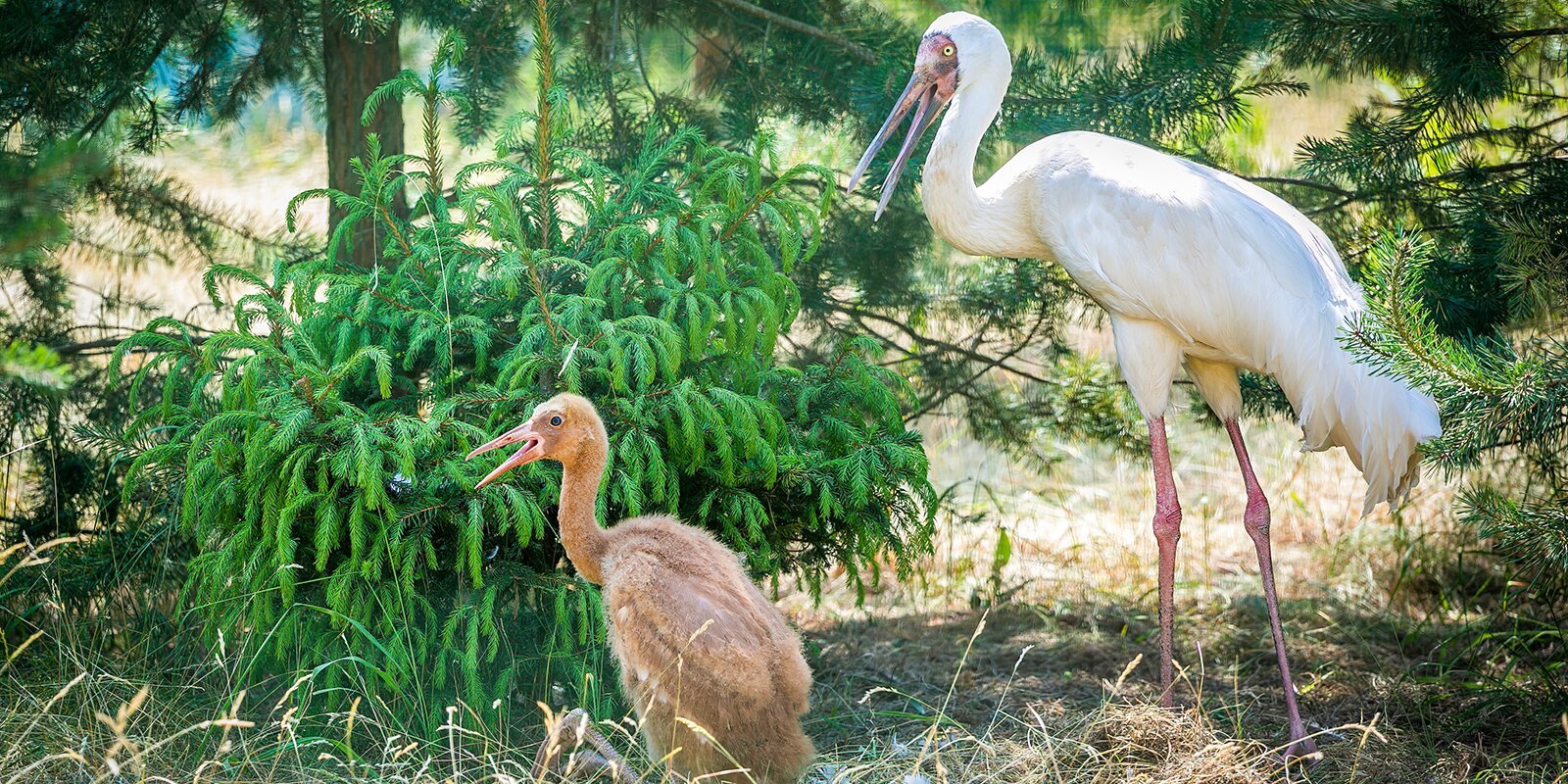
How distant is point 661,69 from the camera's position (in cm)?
640

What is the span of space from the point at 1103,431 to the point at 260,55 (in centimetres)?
385

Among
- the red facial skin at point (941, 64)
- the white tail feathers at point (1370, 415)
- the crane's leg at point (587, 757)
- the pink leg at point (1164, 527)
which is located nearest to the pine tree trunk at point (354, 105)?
the red facial skin at point (941, 64)

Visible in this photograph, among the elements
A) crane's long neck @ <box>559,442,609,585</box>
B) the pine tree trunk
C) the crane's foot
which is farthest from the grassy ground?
the pine tree trunk

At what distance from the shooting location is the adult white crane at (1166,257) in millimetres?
4387

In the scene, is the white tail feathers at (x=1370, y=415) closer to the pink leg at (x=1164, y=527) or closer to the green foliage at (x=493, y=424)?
the pink leg at (x=1164, y=527)

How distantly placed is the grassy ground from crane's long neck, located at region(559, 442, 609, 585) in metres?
0.53

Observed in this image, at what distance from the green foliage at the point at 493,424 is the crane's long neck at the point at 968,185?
1.87 ft

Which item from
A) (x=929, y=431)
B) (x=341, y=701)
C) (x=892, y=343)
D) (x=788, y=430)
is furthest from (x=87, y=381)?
(x=929, y=431)

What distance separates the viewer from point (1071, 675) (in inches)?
216

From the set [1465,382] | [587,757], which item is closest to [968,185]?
[1465,382]

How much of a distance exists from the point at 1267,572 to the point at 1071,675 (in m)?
1.00

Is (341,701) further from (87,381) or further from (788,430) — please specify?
(87,381)

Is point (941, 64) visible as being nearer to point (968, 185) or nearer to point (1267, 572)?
point (968, 185)

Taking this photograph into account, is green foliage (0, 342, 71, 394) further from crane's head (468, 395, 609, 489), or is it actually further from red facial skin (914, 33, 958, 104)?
red facial skin (914, 33, 958, 104)
